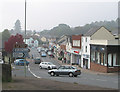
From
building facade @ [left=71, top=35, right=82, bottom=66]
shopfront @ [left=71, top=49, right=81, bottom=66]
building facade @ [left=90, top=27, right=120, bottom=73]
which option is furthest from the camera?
shopfront @ [left=71, top=49, right=81, bottom=66]

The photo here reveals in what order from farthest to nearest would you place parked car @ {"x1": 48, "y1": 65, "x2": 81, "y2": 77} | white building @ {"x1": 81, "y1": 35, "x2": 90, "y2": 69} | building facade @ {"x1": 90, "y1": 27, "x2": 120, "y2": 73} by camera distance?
white building @ {"x1": 81, "y1": 35, "x2": 90, "y2": 69}, building facade @ {"x1": 90, "y1": 27, "x2": 120, "y2": 73}, parked car @ {"x1": 48, "y1": 65, "x2": 81, "y2": 77}

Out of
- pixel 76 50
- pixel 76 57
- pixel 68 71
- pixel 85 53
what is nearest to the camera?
pixel 68 71

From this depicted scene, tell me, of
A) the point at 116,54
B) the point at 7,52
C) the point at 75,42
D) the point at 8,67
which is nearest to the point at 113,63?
the point at 116,54

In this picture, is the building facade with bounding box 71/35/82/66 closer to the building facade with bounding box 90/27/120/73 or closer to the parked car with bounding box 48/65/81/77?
the building facade with bounding box 90/27/120/73

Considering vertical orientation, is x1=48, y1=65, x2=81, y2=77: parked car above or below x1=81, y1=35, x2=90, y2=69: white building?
below

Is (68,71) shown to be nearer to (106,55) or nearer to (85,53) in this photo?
(106,55)

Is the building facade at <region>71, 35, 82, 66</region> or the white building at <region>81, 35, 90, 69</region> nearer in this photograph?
the white building at <region>81, 35, 90, 69</region>

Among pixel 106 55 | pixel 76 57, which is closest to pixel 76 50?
pixel 76 57

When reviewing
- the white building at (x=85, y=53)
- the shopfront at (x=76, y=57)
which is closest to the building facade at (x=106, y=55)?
the white building at (x=85, y=53)

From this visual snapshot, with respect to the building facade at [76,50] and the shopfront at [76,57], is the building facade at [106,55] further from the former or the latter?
the shopfront at [76,57]

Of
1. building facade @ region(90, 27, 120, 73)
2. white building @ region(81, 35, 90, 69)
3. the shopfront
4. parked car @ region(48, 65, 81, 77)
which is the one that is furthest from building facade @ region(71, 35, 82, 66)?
parked car @ region(48, 65, 81, 77)

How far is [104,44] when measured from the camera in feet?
130

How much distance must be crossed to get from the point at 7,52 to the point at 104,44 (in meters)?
44.5

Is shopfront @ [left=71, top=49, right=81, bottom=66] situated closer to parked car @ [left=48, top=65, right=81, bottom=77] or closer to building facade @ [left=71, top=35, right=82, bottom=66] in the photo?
building facade @ [left=71, top=35, right=82, bottom=66]
